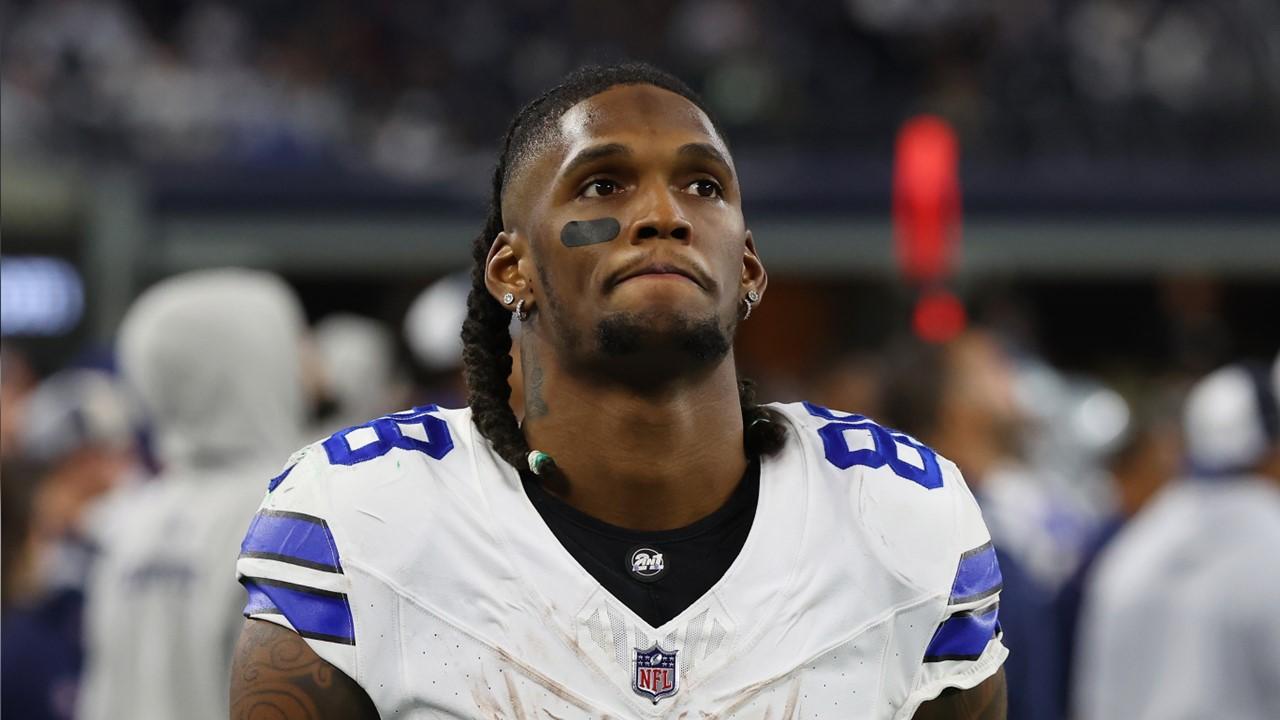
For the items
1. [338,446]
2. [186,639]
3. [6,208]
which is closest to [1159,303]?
[6,208]

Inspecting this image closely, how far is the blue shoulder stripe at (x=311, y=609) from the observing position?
1951 millimetres

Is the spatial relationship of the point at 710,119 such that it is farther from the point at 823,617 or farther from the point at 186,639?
the point at 186,639

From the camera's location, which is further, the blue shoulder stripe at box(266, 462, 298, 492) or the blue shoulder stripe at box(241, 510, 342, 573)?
the blue shoulder stripe at box(266, 462, 298, 492)

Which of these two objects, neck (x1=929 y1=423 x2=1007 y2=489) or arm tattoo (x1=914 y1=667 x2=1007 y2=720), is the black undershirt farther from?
neck (x1=929 y1=423 x2=1007 y2=489)

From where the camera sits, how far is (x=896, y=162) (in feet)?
40.5

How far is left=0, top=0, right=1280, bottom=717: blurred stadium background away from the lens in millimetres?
11461

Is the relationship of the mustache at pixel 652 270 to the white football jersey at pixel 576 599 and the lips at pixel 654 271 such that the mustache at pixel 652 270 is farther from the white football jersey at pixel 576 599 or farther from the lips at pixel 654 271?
the white football jersey at pixel 576 599

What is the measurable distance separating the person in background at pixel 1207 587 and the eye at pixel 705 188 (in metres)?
2.49

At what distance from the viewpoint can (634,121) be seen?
2.14 meters

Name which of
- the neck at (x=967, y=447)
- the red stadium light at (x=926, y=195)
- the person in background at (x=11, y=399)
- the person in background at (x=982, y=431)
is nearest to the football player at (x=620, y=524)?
the person in background at (x=982, y=431)

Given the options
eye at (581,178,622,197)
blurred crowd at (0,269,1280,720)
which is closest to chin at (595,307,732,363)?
eye at (581,178,622,197)

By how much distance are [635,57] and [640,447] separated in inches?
463

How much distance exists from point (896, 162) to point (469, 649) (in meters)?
10.7

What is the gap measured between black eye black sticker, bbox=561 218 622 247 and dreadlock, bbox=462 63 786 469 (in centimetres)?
16
